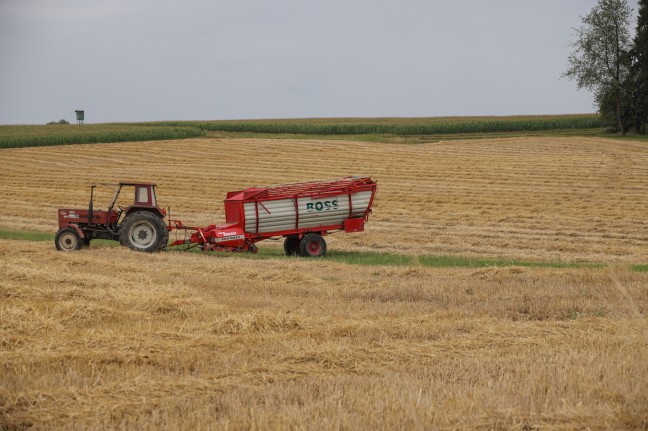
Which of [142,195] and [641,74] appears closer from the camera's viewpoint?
[142,195]

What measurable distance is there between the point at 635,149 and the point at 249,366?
3966 cm

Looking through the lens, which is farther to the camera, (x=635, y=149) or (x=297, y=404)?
(x=635, y=149)

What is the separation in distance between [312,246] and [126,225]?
4466mm

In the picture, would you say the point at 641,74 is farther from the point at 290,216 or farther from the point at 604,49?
the point at 290,216

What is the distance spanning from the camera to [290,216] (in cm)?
2116

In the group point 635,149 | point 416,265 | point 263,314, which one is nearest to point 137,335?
point 263,314

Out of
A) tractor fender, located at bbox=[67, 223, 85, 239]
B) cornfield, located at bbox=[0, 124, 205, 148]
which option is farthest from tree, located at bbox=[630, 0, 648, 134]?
tractor fender, located at bbox=[67, 223, 85, 239]

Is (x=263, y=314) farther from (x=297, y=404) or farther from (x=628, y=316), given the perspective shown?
(x=628, y=316)

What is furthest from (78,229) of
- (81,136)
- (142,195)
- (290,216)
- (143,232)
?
(81,136)

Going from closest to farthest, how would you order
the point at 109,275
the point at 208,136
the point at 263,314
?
1. the point at 263,314
2. the point at 109,275
3. the point at 208,136

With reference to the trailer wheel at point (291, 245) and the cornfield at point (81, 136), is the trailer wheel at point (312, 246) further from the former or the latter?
the cornfield at point (81, 136)

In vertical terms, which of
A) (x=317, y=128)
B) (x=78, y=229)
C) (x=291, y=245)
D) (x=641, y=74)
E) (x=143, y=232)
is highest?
(x=641, y=74)

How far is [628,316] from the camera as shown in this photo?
11164mm

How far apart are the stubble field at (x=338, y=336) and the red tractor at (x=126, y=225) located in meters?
0.85
